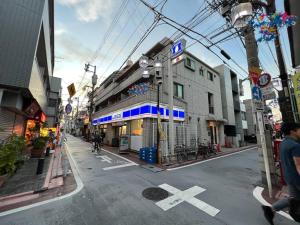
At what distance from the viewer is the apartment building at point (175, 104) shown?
41.0 ft

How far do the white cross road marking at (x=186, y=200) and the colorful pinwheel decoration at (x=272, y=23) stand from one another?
526cm

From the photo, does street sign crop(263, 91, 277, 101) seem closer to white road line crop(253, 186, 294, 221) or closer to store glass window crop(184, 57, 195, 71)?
white road line crop(253, 186, 294, 221)

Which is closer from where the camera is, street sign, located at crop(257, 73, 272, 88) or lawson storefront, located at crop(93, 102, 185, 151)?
street sign, located at crop(257, 73, 272, 88)

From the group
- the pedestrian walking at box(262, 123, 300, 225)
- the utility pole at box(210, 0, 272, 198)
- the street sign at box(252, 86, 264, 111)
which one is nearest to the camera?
the pedestrian walking at box(262, 123, 300, 225)

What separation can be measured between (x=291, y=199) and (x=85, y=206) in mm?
4775

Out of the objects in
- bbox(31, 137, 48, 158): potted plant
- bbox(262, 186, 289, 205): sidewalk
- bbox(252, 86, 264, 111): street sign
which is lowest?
bbox(262, 186, 289, 205): sidewalk

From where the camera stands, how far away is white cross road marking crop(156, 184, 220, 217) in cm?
384

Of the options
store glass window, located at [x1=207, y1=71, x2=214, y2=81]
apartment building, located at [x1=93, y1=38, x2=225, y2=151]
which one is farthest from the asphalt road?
store glass window, located at [x1=207, y1=71, x2=214, y2=81]

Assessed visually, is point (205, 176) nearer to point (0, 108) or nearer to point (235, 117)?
point (0, 108)

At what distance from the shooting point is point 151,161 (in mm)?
9172

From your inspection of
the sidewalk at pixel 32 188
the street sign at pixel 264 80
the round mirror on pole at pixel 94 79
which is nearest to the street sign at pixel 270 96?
the street sign at pixel 264 80

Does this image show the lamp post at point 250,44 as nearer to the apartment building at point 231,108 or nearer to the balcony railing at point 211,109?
the balcony railing at point 211,109

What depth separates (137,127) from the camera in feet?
44.2

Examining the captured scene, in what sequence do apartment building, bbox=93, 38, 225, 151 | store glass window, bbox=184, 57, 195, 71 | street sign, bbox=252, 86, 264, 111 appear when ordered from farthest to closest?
store glass window, bbox=184, 57, 195, 71, apartment building, bbox=93, 38, 225, 151, street sign, bbox=252, 86, 264, 111
